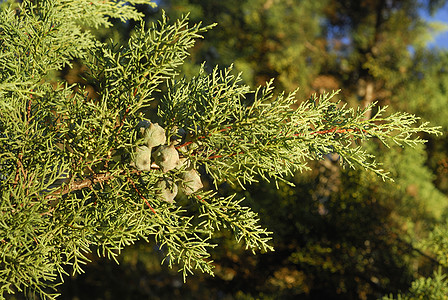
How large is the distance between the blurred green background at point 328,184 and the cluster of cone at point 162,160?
0.28 m

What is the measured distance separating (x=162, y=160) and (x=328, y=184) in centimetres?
399

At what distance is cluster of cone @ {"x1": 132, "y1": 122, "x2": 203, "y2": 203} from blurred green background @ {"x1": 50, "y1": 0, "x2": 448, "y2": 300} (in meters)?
0.28

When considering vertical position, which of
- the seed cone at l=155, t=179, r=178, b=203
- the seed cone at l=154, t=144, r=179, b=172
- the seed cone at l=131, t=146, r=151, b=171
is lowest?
the seed cone at l=155, t=179, r=178, b=203

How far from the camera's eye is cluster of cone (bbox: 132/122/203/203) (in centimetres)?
121

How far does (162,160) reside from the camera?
1207 millimetres

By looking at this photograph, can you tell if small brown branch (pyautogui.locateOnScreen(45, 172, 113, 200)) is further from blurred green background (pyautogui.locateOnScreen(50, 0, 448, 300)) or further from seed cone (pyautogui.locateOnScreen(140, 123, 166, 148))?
blurred green background (pyautogui.locateOnScreen(50, 0, 448, 300))

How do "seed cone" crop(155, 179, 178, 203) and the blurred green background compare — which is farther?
the blurred green background

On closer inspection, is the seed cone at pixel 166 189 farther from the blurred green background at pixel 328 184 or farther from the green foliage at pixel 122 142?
the blurred green background at pixel 328 184

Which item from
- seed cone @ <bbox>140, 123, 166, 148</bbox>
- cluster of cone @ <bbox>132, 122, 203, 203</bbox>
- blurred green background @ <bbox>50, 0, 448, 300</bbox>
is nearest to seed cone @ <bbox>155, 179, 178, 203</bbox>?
cluster of cone @ <bbox>132, 122, 203, 203</bbox>

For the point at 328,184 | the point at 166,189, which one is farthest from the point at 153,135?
the point at 328,184

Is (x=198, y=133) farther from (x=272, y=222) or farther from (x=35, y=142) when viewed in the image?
(x=272, y=222)

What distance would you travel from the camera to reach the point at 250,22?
29.0 feet

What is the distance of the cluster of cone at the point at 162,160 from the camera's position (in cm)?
121

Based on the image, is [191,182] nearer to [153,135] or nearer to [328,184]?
[153,135]
